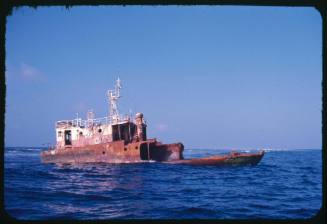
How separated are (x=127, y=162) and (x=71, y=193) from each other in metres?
19.0

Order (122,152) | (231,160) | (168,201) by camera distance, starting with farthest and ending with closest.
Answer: (122,152) < (231,160) < (168,201)

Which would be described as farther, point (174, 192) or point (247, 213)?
point (174, 192)

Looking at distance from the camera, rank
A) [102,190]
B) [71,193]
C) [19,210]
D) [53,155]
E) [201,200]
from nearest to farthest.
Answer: [19,210]
[201,200]
[71,193]
[102,190]
[53,155]

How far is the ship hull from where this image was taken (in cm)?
3756

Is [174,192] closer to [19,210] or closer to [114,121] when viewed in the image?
[19,210]

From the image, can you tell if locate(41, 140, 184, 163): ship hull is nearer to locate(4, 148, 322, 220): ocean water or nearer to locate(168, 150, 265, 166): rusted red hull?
locate(168, 150, 265, 166): rusted red hull

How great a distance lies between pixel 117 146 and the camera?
125 feet

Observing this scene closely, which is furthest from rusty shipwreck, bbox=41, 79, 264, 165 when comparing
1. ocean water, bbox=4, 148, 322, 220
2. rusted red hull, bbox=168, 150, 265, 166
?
ocean water, bbox=4, 148, 322, 220

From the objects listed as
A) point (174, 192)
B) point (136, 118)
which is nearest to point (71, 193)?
point (174, 192)

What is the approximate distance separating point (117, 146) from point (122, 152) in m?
0.85

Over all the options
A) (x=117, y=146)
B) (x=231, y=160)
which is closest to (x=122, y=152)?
(x=117, y=146)

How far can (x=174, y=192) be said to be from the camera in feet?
63.7

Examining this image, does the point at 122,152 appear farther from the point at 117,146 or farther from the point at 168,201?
the point at 168,201
